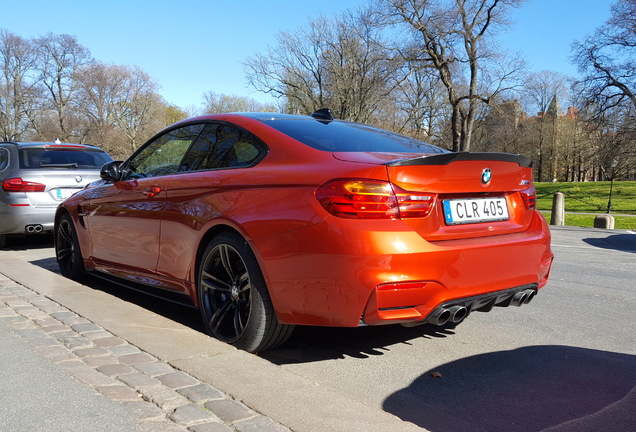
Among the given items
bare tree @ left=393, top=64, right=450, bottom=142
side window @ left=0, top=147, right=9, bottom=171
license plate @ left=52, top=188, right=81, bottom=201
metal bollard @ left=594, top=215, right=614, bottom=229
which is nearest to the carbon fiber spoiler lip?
license plate @ left=52, top=188, right=81, bottom=201

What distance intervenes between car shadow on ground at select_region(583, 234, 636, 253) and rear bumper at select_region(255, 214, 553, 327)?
8870 mm

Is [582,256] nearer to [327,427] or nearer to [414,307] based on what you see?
[414,307]

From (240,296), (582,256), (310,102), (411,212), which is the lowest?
(582,256)

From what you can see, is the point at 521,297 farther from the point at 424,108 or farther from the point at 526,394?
the point at 424,108

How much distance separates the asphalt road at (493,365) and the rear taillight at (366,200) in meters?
0.96

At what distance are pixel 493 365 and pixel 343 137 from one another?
1735mm

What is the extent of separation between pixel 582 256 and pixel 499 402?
23.0ft

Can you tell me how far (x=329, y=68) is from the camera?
41062mm

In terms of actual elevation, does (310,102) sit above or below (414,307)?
above

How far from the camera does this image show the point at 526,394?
303 cm

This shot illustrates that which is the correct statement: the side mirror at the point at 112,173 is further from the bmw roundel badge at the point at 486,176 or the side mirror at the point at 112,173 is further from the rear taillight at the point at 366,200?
the bmw roundel badge at the point at 486,176

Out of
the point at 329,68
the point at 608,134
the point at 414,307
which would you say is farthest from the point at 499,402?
the point at 608,134

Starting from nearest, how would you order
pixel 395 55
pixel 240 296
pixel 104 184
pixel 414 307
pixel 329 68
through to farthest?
pixel 414 307 < pixel 240 296 < pixel 104 184 < pixel 395 55 < pixel 329 68

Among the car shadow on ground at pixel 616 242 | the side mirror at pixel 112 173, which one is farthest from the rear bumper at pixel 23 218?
the car shadow on ground at pixel 616 242
